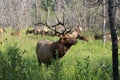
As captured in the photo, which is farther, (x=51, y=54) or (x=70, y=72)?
(x=51, y=54)

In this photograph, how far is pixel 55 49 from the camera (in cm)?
973

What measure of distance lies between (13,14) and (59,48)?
48601mm

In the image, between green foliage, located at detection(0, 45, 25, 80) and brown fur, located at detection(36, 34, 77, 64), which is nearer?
green foliage, located at detection(0, 45, 25, 80)

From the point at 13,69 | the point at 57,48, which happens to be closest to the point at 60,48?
the point at 57,48

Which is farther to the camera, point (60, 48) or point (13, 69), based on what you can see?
point (60, 48)

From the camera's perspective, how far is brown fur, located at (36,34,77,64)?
380 inches

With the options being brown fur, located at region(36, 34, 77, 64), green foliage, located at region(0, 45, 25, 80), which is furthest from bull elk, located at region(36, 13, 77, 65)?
green foliage, located at region(0, 45, 25, 80)

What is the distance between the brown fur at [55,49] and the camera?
9.66 metres

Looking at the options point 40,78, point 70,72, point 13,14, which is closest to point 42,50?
point 70,72

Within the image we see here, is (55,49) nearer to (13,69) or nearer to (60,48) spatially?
(60,48)

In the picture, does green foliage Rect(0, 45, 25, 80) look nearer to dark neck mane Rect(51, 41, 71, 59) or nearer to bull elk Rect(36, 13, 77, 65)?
bull elk Rect(36, 13, 77, 65)

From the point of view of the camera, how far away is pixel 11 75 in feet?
20.5

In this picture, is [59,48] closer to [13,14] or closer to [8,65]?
[8,65]

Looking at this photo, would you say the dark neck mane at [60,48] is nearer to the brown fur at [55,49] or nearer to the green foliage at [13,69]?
the brown fur at [55,49]
